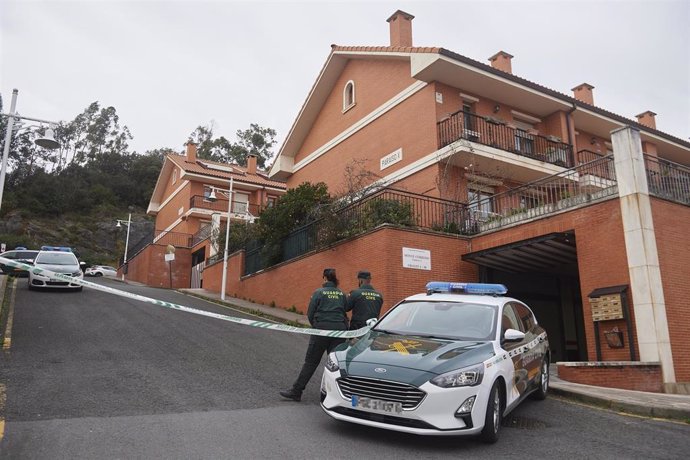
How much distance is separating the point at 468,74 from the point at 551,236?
8181 mm

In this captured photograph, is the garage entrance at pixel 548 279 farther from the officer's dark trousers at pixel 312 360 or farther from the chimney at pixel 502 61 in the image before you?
the chimney at pixel 502 61

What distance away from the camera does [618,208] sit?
10672mm

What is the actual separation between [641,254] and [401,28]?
15.1 m

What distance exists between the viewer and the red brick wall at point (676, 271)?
9891 millimetres

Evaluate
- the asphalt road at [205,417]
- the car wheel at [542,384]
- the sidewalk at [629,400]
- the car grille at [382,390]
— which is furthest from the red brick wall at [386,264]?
the car grille at [382,390]

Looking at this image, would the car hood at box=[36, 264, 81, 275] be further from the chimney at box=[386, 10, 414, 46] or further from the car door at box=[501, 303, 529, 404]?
the car door at box=[501, 303, 529, 404]

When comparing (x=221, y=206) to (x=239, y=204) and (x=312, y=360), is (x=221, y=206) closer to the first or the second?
(x=239, y=204)

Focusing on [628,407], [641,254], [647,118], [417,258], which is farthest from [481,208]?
[647,118]

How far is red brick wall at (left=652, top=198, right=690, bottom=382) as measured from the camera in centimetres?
989

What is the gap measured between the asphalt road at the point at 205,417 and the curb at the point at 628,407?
0.34 metres

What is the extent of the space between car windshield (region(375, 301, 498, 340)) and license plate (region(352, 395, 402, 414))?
1255mm

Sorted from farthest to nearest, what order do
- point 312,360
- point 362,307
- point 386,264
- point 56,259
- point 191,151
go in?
point 191,151
point 56,259
point 386,264
point 362,307
point 312,360

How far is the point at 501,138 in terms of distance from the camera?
736 inches

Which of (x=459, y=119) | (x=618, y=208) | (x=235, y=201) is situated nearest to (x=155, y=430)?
(x=618, y=208)
